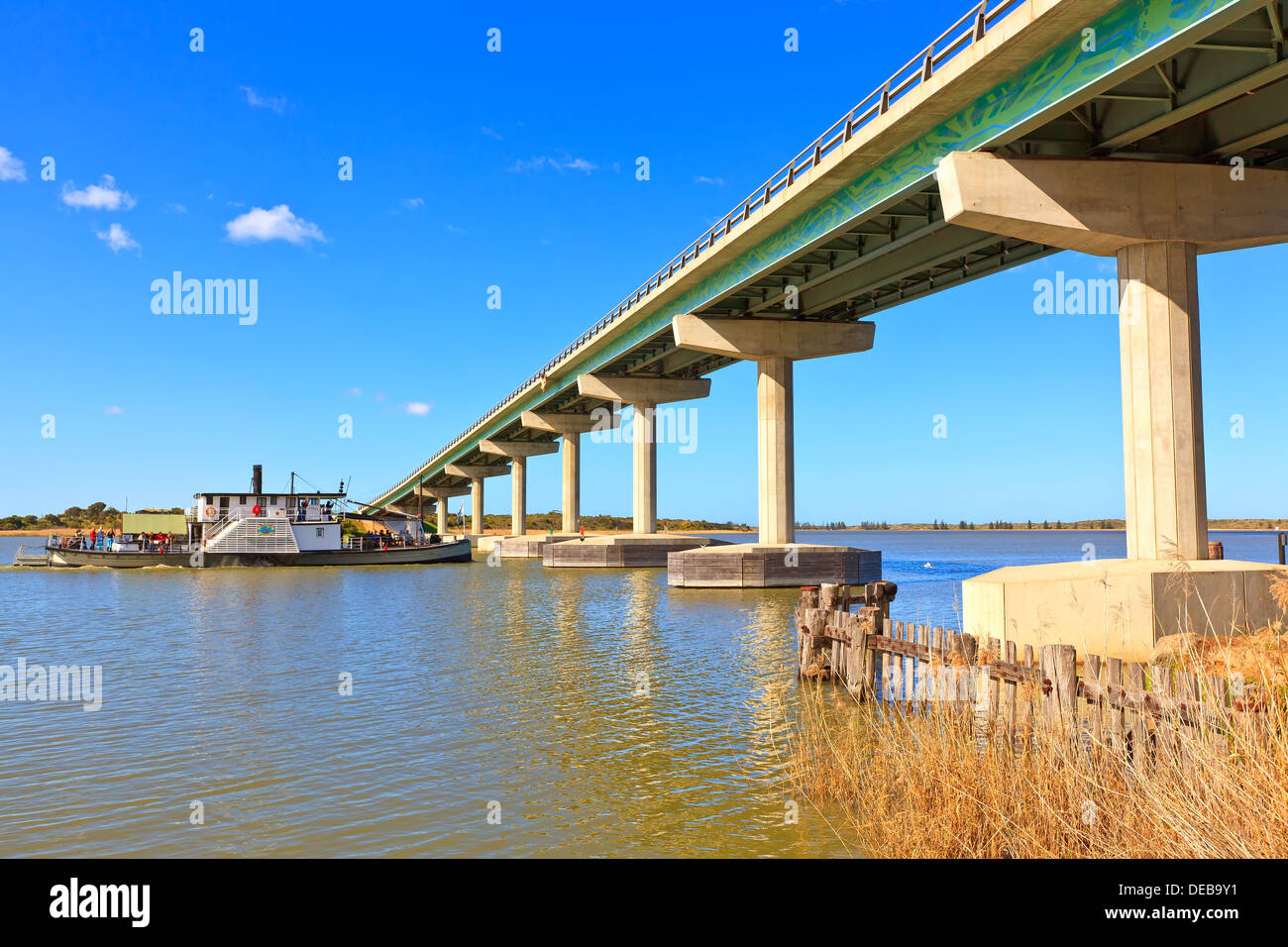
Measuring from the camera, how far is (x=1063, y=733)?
8578 millimetres

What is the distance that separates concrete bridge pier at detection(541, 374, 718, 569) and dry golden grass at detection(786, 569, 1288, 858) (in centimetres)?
5032

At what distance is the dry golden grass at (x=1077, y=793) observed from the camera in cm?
602

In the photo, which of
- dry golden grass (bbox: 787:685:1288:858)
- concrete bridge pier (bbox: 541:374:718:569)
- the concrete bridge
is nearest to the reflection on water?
dry golden grass (bbox: 787:685:1288:858)

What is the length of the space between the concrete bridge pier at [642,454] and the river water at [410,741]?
103 feet

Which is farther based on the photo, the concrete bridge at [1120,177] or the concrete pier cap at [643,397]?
the concrete pier cap at [643,397]

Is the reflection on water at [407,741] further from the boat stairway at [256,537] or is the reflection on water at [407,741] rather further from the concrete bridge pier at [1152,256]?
the boat stairway at [256,537]

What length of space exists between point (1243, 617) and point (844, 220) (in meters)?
16.6

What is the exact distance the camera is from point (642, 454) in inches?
2381

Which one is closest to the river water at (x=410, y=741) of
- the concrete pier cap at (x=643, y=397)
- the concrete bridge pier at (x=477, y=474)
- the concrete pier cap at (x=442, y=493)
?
the concrete pier cap at (x=643, y=397)

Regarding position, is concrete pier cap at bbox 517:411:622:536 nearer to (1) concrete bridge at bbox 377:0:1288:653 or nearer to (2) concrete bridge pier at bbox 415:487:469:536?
(1) concrete bridge at bbox 377:0:1288:653

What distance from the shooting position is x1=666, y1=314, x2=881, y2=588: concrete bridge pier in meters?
40.4
